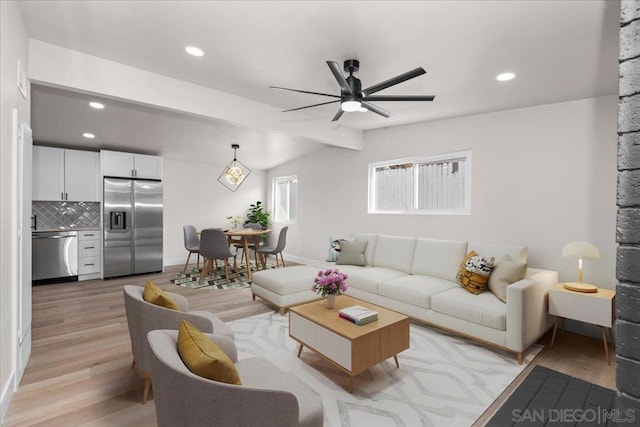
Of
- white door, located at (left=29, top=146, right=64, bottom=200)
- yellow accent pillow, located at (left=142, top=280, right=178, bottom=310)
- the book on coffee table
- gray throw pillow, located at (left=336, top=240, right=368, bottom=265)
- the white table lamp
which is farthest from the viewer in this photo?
white door, located at (left=29, top=146, right=64, bottom=200)

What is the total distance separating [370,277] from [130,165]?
4877mm

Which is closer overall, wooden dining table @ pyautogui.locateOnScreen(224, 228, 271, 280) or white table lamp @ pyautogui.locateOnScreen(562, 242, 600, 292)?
→ white table lamp @ pyautogui.locateOnScreen(562, 242, 600, 292)

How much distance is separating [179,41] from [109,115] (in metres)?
2.63

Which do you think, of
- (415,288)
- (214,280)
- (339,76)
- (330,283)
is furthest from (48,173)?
(415,288)

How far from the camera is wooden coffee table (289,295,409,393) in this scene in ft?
7.22

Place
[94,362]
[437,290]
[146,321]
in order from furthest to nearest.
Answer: [437,290] → [94,362] → [146,321]

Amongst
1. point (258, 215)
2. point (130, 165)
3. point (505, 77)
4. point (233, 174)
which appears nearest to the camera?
point (505, 77)

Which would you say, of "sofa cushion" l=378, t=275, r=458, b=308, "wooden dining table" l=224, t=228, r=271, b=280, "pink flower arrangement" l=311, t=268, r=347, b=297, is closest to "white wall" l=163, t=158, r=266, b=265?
"wooden dining table" l=224, t=228, r=271, b=280

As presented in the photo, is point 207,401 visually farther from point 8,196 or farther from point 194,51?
point 194,51

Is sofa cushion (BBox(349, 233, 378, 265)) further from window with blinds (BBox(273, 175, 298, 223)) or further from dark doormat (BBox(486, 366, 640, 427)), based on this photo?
window with blinds (BBox(273, 175, 298, 223))

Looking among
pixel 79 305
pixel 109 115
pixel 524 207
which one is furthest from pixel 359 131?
pixel 79 305

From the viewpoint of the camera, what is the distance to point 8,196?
2.08 m

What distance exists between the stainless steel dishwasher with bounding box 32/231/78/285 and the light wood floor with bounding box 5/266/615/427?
80cm

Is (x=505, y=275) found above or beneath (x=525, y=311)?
above
